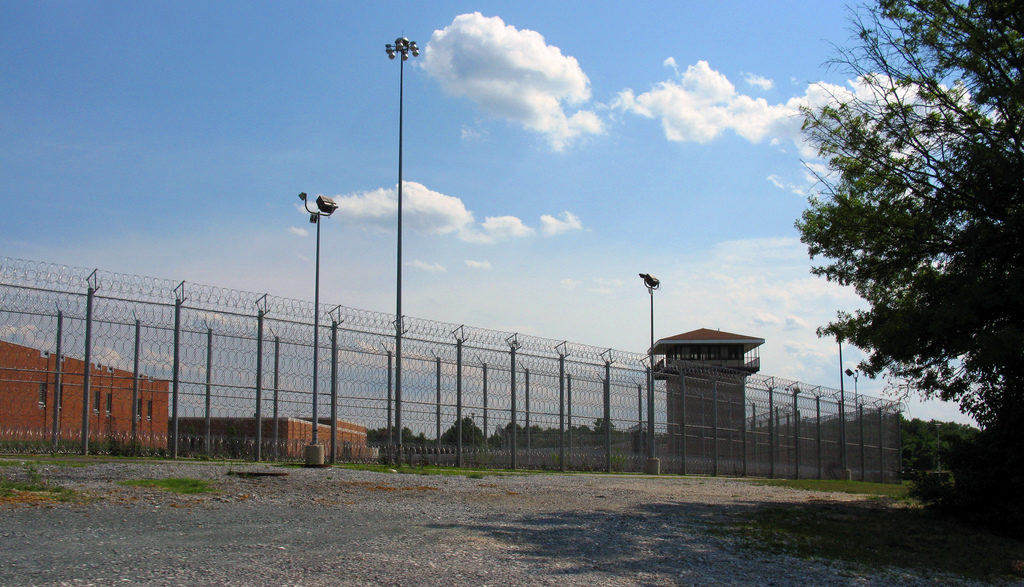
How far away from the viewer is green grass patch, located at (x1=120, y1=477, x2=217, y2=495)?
34.9 feet

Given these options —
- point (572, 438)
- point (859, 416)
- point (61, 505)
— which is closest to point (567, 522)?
point (61, 505)

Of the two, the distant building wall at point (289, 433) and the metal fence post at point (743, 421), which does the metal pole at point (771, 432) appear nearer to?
the metal fence post at point (743, 421)

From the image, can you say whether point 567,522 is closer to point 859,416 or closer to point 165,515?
point 165,515

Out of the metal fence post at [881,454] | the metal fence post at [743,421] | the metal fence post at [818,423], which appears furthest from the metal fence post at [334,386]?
the metal fence post at [881,454]

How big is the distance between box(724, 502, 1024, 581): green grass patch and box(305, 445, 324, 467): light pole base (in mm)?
7939

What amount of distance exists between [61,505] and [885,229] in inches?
520

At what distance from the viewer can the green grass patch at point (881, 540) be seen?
9.44 m

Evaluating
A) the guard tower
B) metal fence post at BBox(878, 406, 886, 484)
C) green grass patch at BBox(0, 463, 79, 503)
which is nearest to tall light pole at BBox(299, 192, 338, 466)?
green grass patch at BBox(0, 463, 79, 503)

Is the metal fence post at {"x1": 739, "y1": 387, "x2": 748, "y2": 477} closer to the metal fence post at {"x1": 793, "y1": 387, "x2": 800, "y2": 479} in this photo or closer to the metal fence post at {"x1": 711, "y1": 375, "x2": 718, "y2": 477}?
the metal fence post at {"x1": 711, "y1": 375, "x2": 718, "y2": 477}

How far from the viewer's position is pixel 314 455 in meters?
16.2

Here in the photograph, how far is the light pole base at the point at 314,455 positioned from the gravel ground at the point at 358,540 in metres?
3.33

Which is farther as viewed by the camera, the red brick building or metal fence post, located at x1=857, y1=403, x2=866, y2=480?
metal fence post, located at x1=857, y1=403, x2=866, y2=480

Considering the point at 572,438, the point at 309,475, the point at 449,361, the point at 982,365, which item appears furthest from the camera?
the point at 572,438

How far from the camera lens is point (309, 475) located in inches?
539
